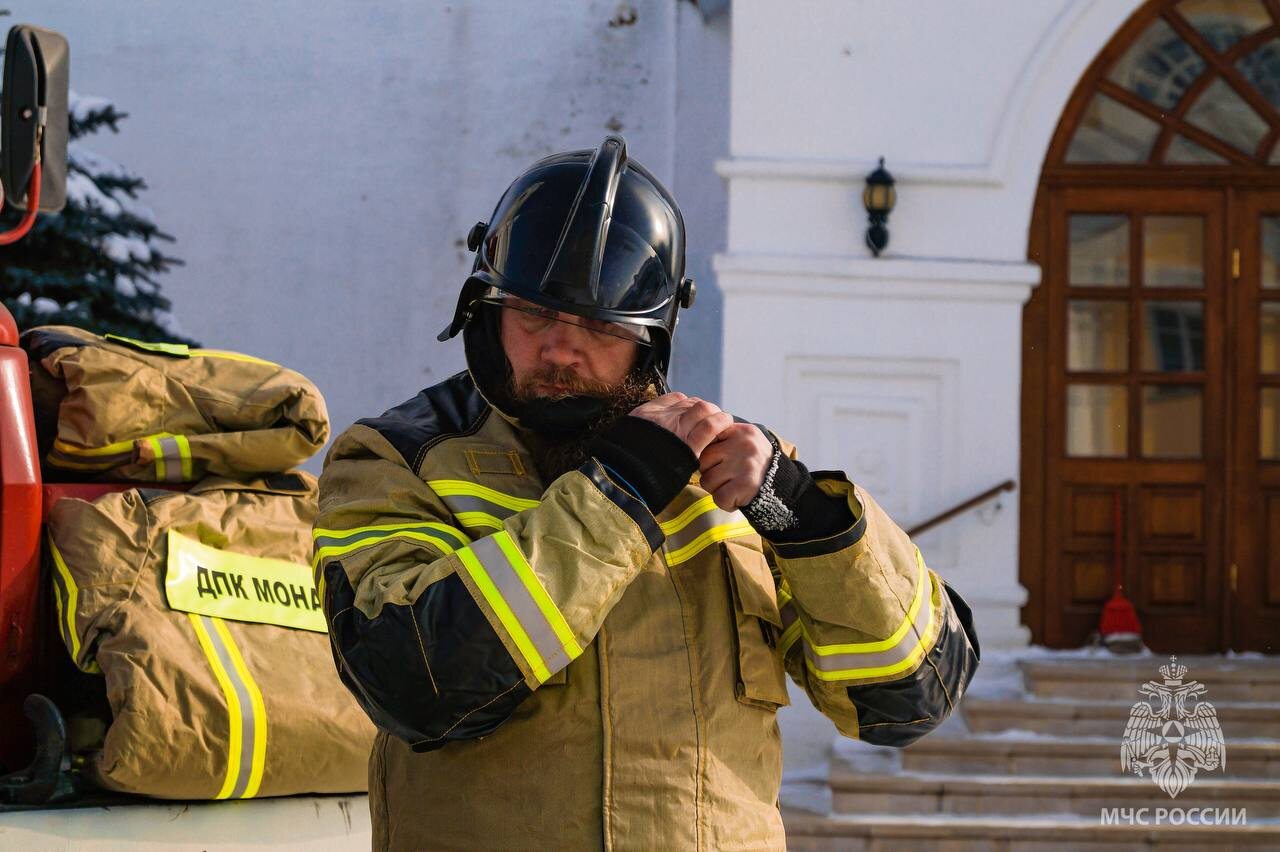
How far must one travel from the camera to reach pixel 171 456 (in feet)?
10.6

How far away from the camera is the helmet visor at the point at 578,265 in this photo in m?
2.04

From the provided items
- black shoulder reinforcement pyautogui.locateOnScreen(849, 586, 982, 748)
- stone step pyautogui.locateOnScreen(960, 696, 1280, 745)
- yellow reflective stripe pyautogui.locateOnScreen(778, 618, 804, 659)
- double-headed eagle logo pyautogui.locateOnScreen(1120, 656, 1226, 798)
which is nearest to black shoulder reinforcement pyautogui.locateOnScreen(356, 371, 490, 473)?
yellow reflective stripe pyautogui.locateOnScreen(778, 618, 804, 659)

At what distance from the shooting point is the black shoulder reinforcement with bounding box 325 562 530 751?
67.2 inches

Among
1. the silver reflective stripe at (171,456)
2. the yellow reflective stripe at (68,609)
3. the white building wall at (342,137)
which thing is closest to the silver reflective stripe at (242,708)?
the yellow reflective stripe at (68,609)

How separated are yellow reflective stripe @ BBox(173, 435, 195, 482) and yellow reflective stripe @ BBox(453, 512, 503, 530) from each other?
4.96ft

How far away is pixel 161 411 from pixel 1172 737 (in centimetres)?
513

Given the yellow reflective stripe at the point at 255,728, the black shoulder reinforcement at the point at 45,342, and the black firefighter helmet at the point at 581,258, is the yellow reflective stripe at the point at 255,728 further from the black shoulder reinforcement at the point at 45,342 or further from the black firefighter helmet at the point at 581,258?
the black firefighter helmet at the point at 581,258

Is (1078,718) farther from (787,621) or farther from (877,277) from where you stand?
(787,621)

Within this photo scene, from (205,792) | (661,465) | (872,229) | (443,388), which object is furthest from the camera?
(872,229)

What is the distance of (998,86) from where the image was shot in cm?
761

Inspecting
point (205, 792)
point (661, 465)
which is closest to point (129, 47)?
point (205, 792)

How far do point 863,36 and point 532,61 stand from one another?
327 cm

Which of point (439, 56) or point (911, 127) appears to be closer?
point (911, 127)

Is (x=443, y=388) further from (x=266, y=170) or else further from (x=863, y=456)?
(x=266, y=170)
